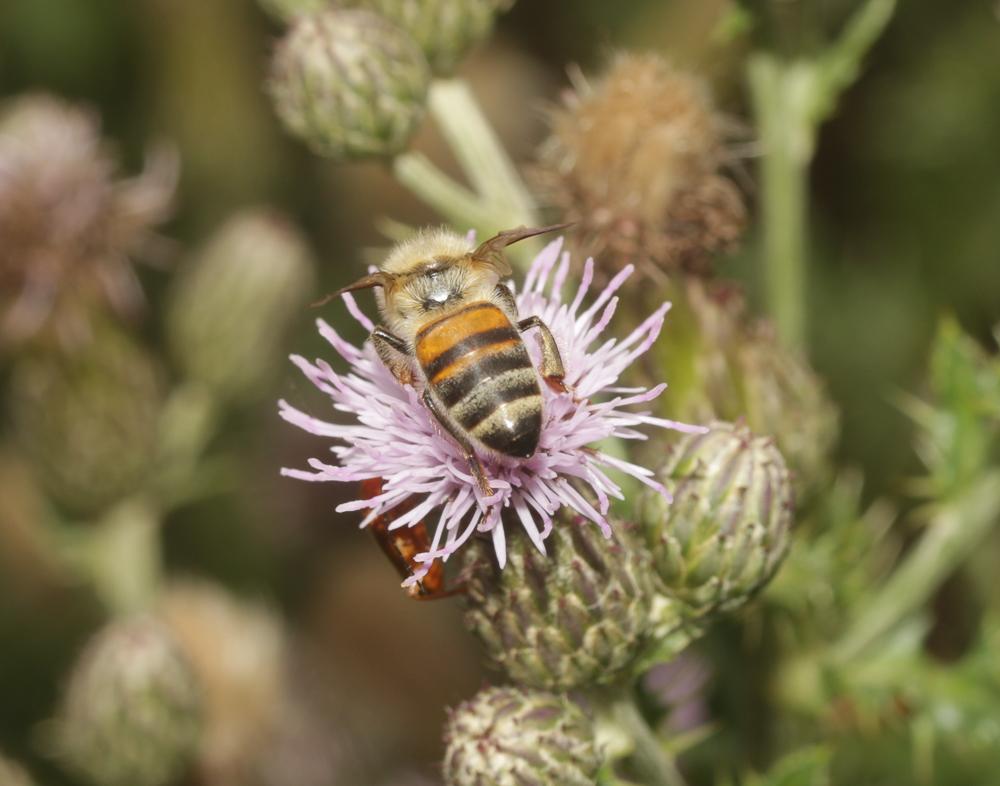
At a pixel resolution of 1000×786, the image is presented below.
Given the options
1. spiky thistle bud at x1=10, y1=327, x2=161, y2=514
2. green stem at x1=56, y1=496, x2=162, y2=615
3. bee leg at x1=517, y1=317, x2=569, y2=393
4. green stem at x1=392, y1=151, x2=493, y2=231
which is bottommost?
bee leg at x1=517, y1=317, x2=569, y2=393

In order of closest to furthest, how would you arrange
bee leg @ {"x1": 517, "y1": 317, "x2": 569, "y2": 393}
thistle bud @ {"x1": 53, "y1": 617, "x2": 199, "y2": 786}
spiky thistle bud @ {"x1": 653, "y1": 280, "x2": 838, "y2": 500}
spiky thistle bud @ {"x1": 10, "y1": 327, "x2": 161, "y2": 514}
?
bee leg @ {"x1": 517, "y1": 317, "x2": 569, "y2": 393}
spiky thistle bud @ {"x1": 653, "y1": 280, "x2": 838, "y2": 500}
thistle bud @ {"x1": 53, "y1": 617, "x2": 199, "y2": 786}
spiky thistle bud @ {"x1": 10, "y1": 327, "x2": 161, "y2": 514}

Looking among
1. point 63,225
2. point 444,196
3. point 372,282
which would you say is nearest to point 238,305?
point 63,225

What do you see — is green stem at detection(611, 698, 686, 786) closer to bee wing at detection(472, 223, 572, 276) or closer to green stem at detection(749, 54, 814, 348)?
bee wing at detection(472, 223, 572, 276)

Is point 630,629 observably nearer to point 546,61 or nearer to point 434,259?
point 434,259

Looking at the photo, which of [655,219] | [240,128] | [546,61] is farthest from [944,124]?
[240,128]

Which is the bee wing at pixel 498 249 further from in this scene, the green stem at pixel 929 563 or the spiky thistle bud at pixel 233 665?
the spiky thistle bud at pixel 233 665

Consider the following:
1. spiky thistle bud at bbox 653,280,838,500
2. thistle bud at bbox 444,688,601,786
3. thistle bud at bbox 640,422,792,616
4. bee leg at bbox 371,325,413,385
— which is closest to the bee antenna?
bee leg at bbox 371,325,413,385
